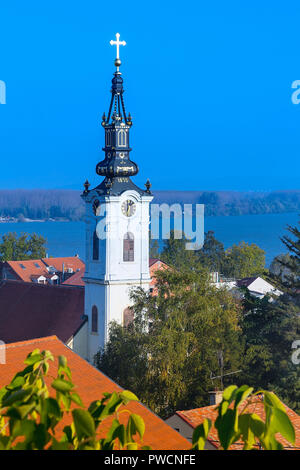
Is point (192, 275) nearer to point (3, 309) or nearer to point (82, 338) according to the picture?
point (82, 338)

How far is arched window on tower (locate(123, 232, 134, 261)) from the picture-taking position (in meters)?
33.5

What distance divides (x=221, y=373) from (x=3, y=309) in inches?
578

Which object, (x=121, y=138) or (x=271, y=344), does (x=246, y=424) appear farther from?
(x=121, y=138)

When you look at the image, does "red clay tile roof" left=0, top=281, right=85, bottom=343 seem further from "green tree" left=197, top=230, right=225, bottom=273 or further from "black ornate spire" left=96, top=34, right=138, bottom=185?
"green tree" left=197, top=230, right=225, bottom=273

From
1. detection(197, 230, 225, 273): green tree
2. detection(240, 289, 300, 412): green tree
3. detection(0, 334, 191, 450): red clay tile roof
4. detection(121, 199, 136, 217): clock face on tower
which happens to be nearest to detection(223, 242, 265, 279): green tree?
detection(197, 230, 225, 273): green tree

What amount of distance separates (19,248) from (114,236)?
5334 centimetres

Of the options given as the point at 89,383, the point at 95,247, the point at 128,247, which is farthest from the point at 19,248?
the point at 89,383

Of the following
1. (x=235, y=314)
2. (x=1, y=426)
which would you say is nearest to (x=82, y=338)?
(x=235, y=314)

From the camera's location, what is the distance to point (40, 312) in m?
36.1

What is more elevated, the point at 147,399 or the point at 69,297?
the point at 69,297

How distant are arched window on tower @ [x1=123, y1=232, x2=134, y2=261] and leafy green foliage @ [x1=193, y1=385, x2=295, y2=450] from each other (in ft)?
96.6

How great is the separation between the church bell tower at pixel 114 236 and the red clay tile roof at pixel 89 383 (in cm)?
1637

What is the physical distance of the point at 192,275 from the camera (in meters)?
28.0
